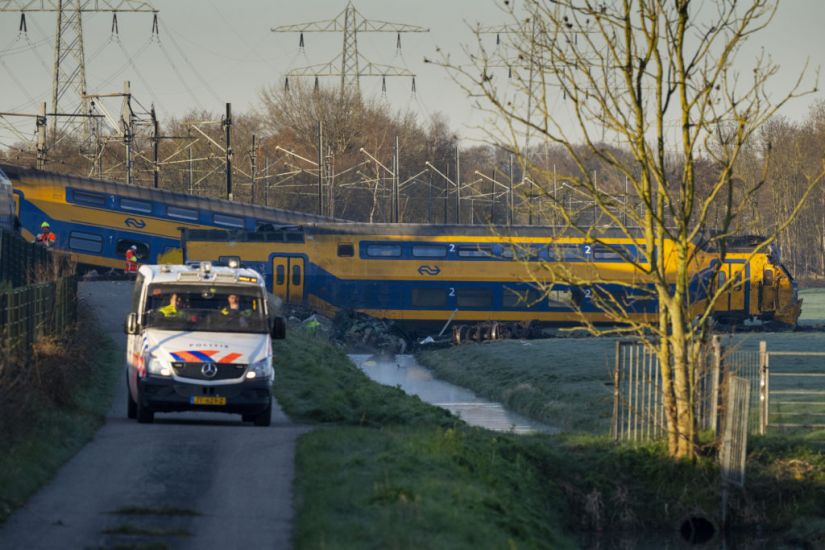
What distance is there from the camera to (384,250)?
64625mm

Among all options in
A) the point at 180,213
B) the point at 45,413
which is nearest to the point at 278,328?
the point at 45,413

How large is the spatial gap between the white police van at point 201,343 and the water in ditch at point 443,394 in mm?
6535

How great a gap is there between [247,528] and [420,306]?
5107cm

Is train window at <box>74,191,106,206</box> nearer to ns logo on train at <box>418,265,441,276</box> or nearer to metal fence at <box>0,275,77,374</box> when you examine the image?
ns logo on train at <box>418,265,441,276</box>

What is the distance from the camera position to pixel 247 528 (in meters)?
13.6

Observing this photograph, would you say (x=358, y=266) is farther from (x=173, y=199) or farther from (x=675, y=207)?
(x=675, y=207)

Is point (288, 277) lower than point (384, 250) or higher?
lower

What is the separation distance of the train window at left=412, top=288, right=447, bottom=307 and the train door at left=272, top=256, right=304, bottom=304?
203 inches

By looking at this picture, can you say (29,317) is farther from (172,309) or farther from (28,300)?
(172,309)

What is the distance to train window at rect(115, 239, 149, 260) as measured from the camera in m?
64.2

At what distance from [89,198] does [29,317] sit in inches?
1614

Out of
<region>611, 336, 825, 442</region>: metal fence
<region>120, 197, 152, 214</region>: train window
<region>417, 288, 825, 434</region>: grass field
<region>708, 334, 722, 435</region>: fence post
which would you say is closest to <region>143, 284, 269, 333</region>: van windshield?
<region>611, 336, 825, 442</region>: metal fence

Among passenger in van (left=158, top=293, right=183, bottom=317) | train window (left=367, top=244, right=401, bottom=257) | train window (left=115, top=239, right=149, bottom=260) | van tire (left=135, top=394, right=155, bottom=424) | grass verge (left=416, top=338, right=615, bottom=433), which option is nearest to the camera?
van tire (left=135, top=394, right=155, bottom=424)

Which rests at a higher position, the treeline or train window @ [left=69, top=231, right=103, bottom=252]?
the treeline
